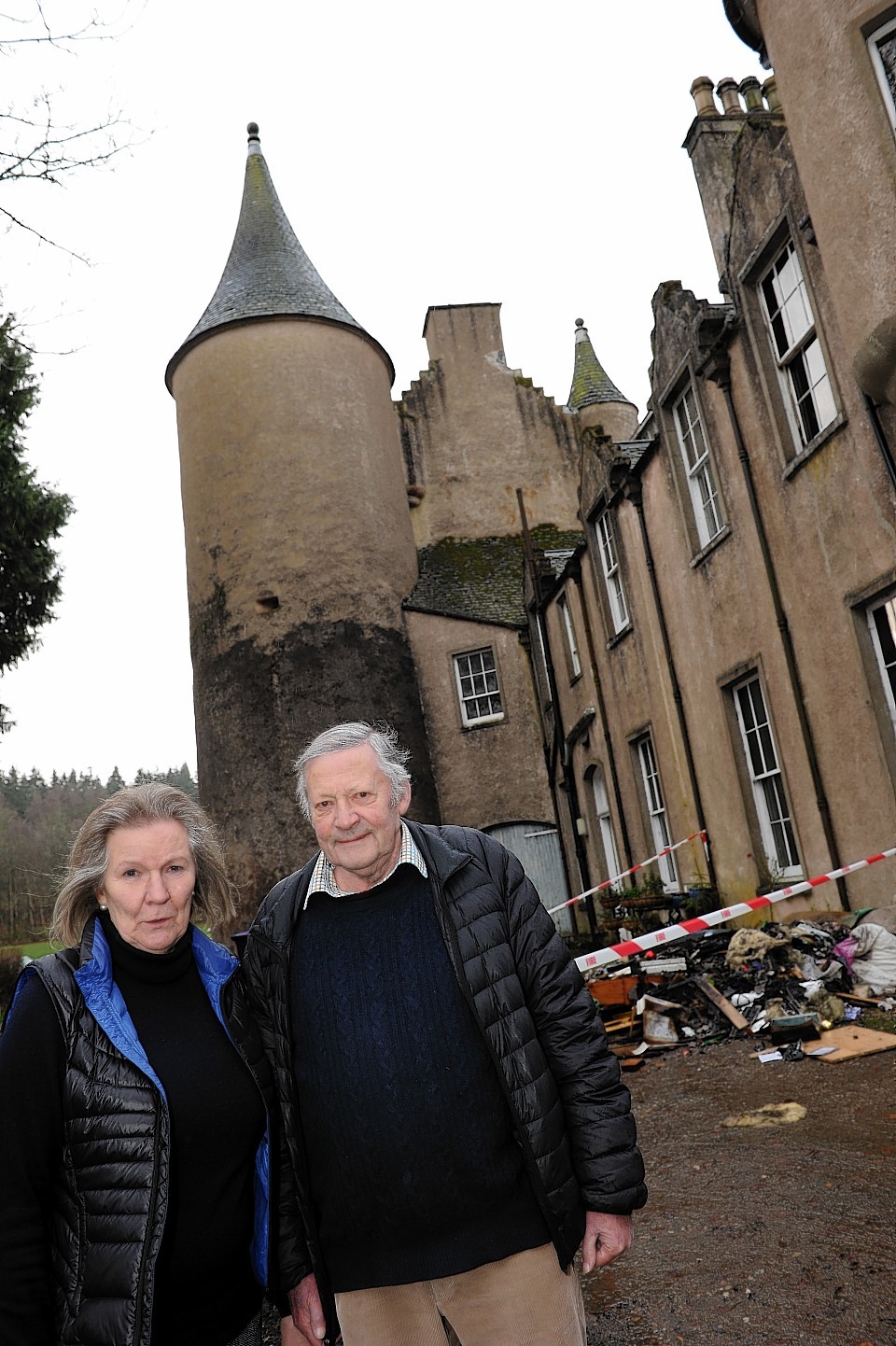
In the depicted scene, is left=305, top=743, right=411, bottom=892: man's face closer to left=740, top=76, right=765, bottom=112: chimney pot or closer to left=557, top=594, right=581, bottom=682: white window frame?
left=557, top=594, right=581, bottom=682: white window frame

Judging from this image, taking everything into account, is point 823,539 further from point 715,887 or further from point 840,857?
point 715,887

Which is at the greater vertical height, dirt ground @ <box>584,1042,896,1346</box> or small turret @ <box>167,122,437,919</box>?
small turret @ <box>167,122,437,919</box>

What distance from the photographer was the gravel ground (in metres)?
3.20

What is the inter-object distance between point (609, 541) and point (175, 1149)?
12.5 metres

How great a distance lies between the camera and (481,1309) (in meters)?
2.30

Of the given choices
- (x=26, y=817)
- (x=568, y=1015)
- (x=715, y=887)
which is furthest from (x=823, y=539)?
(x=26, y=817)

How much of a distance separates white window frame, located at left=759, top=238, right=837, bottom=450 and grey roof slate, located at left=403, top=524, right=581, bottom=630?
10.5 meters

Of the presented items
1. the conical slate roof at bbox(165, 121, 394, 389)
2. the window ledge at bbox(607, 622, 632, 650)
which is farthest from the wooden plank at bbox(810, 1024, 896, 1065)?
the conical slate roof at bbox(165, 121, 394, 389)

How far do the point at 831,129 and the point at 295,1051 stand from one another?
25.3 feet

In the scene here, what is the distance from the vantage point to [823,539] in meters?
8.19

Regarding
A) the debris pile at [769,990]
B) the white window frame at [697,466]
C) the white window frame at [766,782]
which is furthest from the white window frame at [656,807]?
the debris pile at [769,990]

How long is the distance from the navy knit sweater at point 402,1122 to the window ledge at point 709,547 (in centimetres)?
824

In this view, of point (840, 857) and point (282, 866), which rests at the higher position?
point (282, 866)

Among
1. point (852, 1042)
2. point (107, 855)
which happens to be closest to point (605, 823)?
point (852, 1042)
